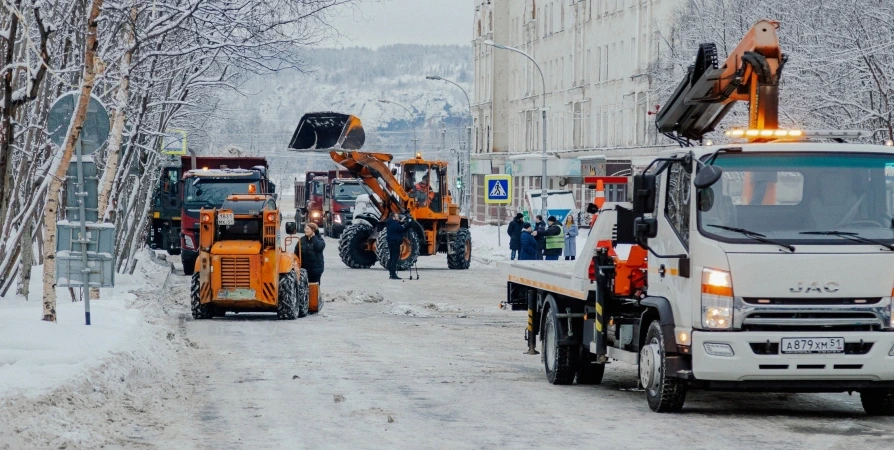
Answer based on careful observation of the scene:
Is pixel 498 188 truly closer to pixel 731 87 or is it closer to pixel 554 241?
pixel 554 241

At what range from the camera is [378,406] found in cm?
1213

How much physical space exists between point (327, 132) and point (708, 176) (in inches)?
1060

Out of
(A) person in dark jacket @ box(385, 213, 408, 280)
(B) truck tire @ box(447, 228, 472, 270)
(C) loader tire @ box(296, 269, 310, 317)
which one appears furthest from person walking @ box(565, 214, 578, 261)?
(C) loader tire @ box(296, 269, 310, 317)

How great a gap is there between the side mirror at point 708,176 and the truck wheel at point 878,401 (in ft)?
7.44

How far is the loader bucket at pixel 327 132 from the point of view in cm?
3675

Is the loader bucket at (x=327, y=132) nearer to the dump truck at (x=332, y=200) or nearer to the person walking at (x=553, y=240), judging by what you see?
the person walking at (x=553, y=240)

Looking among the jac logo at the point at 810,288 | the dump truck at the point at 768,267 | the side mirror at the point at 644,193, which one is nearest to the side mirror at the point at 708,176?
the dump truck at the point at 768,267

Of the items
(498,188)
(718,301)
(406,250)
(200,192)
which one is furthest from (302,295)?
(498,188)

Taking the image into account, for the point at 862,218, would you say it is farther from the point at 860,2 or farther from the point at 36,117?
the point at 860,2

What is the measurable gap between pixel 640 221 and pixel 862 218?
181 centimetres

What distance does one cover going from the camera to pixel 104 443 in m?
9.96

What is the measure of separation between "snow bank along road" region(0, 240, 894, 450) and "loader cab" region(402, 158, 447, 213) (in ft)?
68.8

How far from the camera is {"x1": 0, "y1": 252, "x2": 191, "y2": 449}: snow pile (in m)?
10.0

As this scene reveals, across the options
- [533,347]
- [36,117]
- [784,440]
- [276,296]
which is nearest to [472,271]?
[276,296]
